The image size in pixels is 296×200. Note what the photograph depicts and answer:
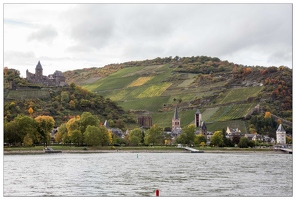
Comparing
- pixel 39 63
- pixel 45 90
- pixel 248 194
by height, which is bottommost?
pixel 248 194

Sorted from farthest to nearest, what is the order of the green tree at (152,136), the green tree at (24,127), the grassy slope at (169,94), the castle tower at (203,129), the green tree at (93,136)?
the grassy slope at (169,94)
the castle tower at (203,129)
the green tree at (152,136)
the green tree at (93,136)
the green tree at (24,127)

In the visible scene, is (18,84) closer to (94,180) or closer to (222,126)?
(222,126)

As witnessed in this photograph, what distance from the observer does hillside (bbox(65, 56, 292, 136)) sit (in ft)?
440

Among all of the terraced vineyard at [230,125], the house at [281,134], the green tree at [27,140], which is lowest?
the green tree at [27,140]

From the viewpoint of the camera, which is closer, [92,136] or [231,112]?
[92,136]

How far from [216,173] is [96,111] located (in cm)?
9272

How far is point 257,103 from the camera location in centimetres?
13338

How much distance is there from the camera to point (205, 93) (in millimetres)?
154875

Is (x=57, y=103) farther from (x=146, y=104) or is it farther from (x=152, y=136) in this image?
(x=146, y=104)

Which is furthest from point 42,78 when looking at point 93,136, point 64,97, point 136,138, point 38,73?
point 93,136

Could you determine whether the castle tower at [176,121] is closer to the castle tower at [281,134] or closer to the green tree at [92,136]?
the castle tower at [281,134]


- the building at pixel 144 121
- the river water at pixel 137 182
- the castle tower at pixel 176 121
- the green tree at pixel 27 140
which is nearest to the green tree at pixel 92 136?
the green tree at pixel 27 140

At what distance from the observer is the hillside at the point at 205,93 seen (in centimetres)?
13425

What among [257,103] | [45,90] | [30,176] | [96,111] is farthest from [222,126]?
[30,176]
